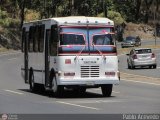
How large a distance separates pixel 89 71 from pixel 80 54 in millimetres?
761

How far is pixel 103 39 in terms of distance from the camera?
24234mm

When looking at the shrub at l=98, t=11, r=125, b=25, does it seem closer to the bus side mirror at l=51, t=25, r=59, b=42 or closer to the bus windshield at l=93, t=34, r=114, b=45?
the bus windshield at l=93, t=34, r=114, b=45

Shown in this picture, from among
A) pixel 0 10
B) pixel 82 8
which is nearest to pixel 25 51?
pixel 0 10

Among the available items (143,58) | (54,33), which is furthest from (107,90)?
(143,58)

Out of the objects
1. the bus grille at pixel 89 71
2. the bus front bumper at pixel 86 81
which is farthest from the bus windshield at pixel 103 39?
the bus front bumper at pixel 86 81

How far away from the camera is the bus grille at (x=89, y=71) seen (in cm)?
2395

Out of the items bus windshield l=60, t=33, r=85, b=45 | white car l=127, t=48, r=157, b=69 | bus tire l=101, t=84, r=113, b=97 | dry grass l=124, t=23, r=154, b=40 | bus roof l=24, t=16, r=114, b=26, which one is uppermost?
bus roof l=24, t=16, r=114, b=26

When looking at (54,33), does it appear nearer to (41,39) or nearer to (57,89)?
(41,39)

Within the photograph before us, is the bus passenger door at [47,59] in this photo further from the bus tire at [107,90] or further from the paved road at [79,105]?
the bus tire at [107,90]


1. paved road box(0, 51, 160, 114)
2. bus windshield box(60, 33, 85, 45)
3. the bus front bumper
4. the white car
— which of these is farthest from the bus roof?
the white car

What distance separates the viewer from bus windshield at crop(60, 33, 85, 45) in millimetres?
23719

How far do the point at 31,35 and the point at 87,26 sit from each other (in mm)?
4229

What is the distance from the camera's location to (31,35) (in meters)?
27.7

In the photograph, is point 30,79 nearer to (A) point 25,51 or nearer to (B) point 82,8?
(A) point 25,51
